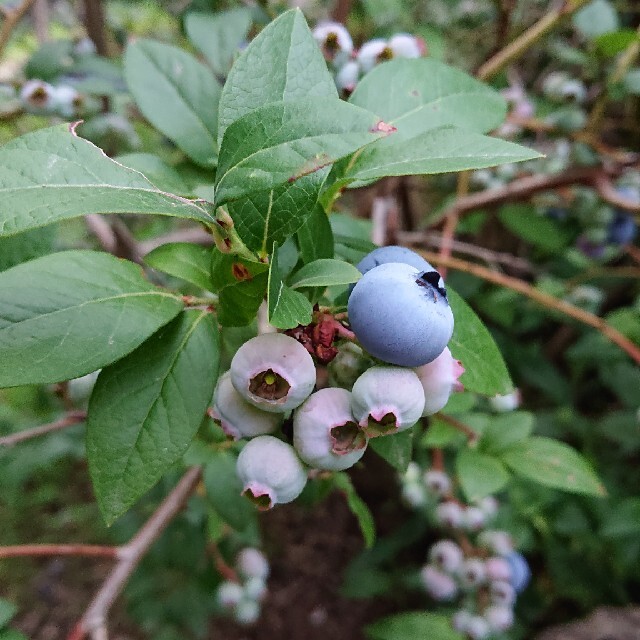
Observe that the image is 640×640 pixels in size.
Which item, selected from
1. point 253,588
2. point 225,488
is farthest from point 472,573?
point 225,488

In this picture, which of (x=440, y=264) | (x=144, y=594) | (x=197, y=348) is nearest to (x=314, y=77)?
(x=197, y=348)

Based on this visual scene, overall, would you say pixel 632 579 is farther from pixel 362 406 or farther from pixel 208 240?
pixel 362 406

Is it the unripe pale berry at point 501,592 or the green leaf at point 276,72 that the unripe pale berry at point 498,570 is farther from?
the green leaf at point 276,72

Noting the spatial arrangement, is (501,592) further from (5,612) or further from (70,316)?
(70,316)

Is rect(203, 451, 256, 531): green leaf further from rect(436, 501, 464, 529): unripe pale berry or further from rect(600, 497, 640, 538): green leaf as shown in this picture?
rect(600, 497, 640, 538): green leaf

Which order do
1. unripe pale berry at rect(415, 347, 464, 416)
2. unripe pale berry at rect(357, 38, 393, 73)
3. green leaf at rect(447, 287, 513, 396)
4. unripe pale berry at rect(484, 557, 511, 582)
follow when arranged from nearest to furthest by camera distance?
unripe pale berry at rect(415, 347, 464, 416), green leaf at rect(447, 287, 513, 396), unripe pale berry at rect(357, 38, 393, 73), unripe pale berry at rect(484, 557, 511, 582)

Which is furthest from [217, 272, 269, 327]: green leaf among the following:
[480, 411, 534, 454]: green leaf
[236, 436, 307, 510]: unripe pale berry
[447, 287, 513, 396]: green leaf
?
[480, 411, 534, 454]: green leaf
